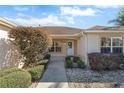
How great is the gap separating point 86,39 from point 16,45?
6539mm

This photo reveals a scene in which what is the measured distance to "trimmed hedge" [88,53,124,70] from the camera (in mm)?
17219

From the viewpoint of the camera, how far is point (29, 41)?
14930mm

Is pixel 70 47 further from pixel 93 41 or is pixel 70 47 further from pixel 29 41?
pixel 29 41

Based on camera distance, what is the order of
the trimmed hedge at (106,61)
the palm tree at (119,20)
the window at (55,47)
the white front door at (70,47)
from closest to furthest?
1. the trimmed hedge at (106,61)
2. the palm tree at (119,20)
3. the white front door at (70,47)
4. the window at (55,47)

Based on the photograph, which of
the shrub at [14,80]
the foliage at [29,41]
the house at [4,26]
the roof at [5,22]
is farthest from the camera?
the foliage at [29,41]

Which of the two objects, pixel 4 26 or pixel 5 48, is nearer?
pixel 4 26

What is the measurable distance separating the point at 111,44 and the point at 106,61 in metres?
2.74

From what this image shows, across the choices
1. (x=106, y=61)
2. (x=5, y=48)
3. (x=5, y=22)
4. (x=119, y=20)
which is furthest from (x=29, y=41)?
(x=119, y=20)

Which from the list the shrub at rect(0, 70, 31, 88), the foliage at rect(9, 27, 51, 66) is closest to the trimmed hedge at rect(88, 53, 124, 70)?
the foliage at rect(9, 27, 51, 66)

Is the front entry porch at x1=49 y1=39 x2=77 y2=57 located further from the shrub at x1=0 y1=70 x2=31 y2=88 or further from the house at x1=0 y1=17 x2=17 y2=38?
the shrub at x1=0 y1=70 x2=31 y2=88

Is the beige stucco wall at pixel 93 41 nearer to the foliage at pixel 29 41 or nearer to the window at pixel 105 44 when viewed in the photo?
the window at pixel 105 44

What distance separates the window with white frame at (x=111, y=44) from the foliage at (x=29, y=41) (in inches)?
229

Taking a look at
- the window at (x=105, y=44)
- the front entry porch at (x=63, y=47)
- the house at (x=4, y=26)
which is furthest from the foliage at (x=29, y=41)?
the front entry porch at (x=63, y=47)

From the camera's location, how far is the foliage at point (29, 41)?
14578mm
